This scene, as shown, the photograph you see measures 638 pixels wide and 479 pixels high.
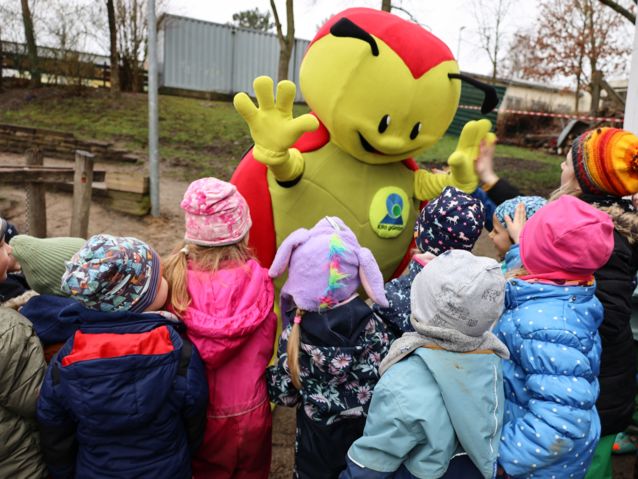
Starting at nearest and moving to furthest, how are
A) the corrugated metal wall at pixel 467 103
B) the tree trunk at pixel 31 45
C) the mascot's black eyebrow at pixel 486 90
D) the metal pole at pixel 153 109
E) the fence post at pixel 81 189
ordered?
the mascot's black eyebrow at pixel 486 90 < the fence post at pixel 81 189 < the metal pole at pixel 153 109 < the tree trunk at pixel 31 45 < the corrugated metal wall at pixel 467 103

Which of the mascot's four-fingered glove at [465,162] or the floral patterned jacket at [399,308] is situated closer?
the floral patterned jacket at [399,308]

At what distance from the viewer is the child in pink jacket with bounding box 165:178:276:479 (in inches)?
74.7

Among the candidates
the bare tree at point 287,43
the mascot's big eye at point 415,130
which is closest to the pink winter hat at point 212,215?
the mascot's big eye at point 415,130

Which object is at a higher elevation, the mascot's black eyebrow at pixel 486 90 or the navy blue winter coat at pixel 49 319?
the mascot's black eyebrow at pixel 486 90

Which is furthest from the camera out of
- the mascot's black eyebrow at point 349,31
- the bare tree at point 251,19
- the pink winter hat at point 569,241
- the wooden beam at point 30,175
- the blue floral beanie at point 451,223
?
the bare tree at point 251,19

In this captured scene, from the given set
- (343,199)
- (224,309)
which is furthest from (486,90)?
(224,309)

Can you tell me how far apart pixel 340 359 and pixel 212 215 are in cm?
75

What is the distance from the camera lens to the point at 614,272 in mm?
2090

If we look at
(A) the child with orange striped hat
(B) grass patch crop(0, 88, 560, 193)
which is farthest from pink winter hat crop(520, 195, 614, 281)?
(B) grass patch crop(0, 88, 560, 193)

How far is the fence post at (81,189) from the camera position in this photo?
5277mm

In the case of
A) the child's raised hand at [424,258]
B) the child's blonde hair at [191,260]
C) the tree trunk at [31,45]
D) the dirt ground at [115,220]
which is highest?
the tree trunk at [31,45]

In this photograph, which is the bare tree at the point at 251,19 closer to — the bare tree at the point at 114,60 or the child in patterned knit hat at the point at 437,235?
the bare tree at the point at 114,60

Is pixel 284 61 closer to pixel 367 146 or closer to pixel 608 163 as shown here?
pixel 367 146

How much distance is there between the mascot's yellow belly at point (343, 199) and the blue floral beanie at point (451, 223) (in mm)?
748
